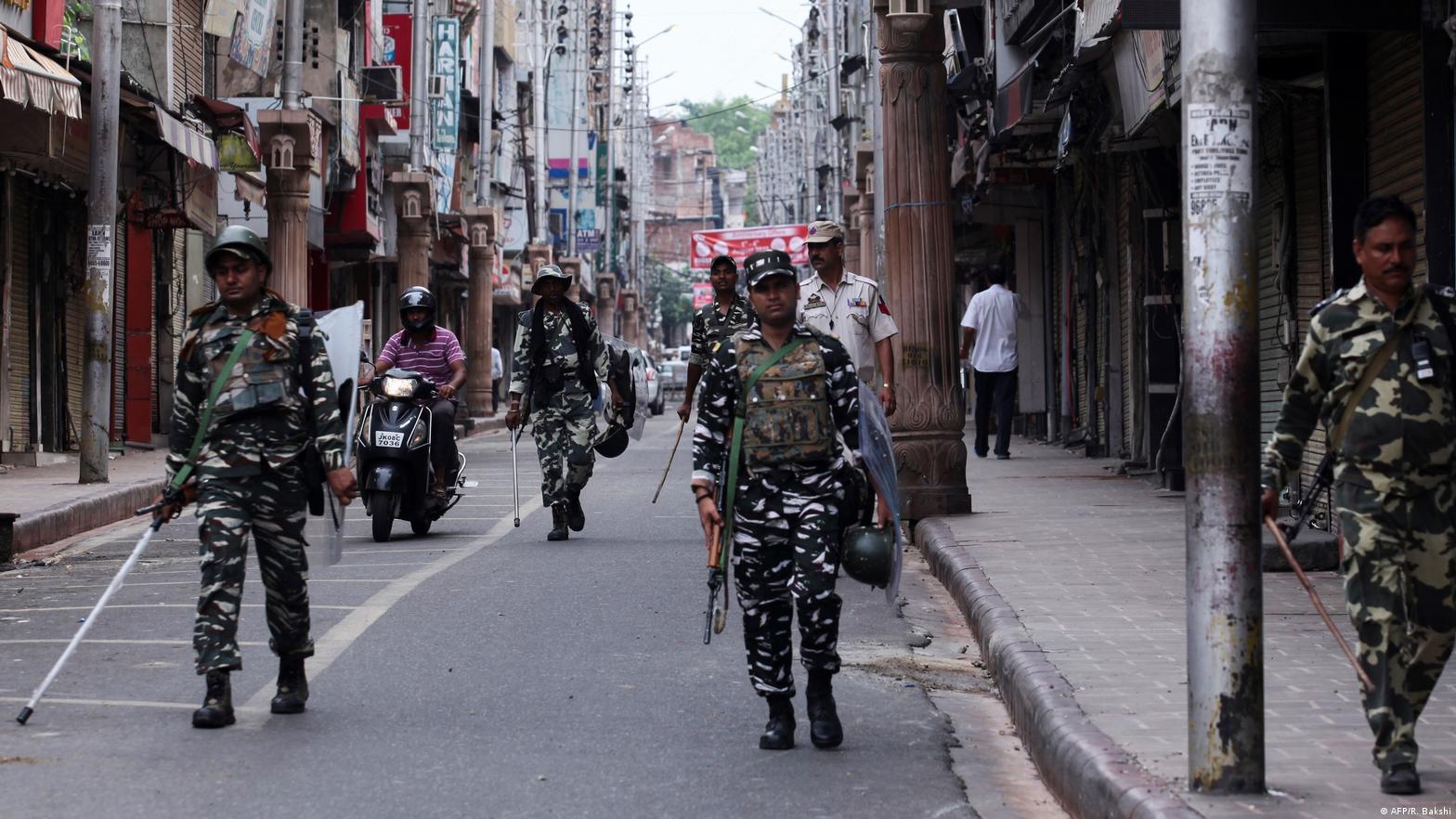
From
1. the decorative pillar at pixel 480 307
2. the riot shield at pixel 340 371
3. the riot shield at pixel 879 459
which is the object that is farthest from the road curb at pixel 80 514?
the decorative pillar at pixel 480 307

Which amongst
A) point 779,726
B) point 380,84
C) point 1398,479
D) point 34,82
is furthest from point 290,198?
point 1398,479

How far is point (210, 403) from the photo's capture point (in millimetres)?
7070

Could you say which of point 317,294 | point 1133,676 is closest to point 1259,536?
point 1133,676

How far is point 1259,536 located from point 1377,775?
79cm

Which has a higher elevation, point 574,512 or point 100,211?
point 100,211

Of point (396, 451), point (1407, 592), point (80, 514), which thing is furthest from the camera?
point (80, 514)

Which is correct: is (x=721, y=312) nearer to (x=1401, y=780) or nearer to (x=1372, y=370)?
(x=1372, y=370)

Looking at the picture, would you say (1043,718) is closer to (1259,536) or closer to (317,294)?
(1259,536)

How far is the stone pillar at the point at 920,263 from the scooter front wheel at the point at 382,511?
355 cm

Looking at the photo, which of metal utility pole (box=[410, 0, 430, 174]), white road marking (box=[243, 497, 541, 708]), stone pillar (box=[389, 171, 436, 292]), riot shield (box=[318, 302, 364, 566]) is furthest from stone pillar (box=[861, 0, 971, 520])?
stone pillar (box=[389, 171, 436, 292])

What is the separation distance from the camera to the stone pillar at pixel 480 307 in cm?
4212

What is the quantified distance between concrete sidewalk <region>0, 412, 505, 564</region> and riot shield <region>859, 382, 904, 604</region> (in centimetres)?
734

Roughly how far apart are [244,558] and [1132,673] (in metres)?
3.22

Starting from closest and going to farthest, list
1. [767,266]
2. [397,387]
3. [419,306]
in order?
1. [767,266]
2. [397,387]
3. [419,306]
